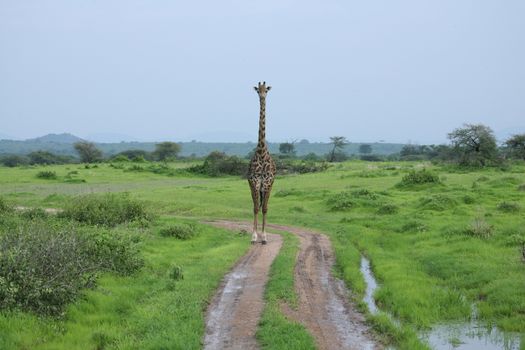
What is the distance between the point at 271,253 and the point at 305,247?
5.51ft

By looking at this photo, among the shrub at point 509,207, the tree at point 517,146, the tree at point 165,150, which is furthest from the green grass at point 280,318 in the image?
the tree at point 165,150

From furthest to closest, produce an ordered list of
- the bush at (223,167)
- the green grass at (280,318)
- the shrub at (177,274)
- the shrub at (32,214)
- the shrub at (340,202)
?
1. the bush at (223,167)
2. the shrub at (340,202)
3. the shrub at (32,214)
4. the shrub at (177,274)
5. the green grass at (280,318)

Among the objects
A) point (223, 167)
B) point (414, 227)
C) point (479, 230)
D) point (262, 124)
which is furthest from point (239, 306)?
point (223, 167)

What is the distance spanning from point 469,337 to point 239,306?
4328mm

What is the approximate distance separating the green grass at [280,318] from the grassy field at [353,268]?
5cm

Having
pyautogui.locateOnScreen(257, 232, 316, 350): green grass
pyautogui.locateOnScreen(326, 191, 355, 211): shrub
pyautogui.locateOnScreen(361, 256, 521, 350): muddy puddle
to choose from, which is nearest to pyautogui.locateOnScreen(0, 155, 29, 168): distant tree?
pyautogui.locateOnScreen(326, 191, 355, 211): shrub

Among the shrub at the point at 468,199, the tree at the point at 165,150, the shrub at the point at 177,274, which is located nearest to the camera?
the shrub at the point at 177,274

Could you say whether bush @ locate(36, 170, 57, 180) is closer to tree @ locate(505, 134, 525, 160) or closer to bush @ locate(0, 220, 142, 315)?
bush @ locate(0, 220, 142, 315)

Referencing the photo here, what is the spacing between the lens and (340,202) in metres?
29.5

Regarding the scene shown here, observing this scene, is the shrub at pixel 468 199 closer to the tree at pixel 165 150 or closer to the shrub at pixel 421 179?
the shrub at pixel 421 179

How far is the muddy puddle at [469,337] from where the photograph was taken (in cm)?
919

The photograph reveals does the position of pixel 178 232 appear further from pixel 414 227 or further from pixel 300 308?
pixel 300 308

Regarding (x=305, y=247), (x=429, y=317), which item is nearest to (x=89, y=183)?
(x=305, y=247)

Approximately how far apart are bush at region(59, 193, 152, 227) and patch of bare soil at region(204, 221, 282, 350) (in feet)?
25.1
